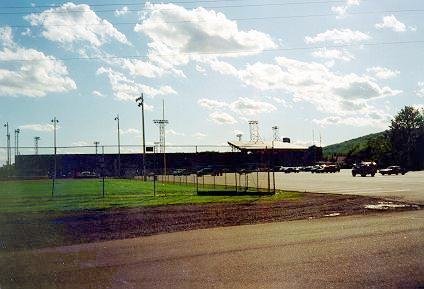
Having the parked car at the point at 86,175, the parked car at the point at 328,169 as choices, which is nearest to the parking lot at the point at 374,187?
the parked car at the point at 328,169

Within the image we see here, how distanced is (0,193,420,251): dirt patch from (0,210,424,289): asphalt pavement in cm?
137

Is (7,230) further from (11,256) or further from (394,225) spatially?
(394,225)

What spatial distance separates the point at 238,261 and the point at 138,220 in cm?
801

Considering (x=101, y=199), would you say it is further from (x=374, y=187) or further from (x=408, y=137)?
(x=408, y=137)

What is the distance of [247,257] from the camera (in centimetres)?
968

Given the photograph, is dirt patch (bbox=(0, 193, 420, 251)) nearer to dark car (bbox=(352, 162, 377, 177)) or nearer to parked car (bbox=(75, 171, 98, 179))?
dark car (bbox=(352, 162, 377, 177))

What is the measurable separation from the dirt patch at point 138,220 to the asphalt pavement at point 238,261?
4.51 feet

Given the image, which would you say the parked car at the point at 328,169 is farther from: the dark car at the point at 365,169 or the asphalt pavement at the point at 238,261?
the asphalt pavement at the point at 238,261

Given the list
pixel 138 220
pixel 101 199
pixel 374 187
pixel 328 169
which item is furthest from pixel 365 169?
pixel 138 220

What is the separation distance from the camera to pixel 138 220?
16750 millimetres

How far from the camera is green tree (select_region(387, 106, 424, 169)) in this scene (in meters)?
98.9

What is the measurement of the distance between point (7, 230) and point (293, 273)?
9837 mm

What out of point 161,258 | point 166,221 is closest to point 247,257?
point 161,258

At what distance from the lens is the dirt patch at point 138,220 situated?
43.5 feet
